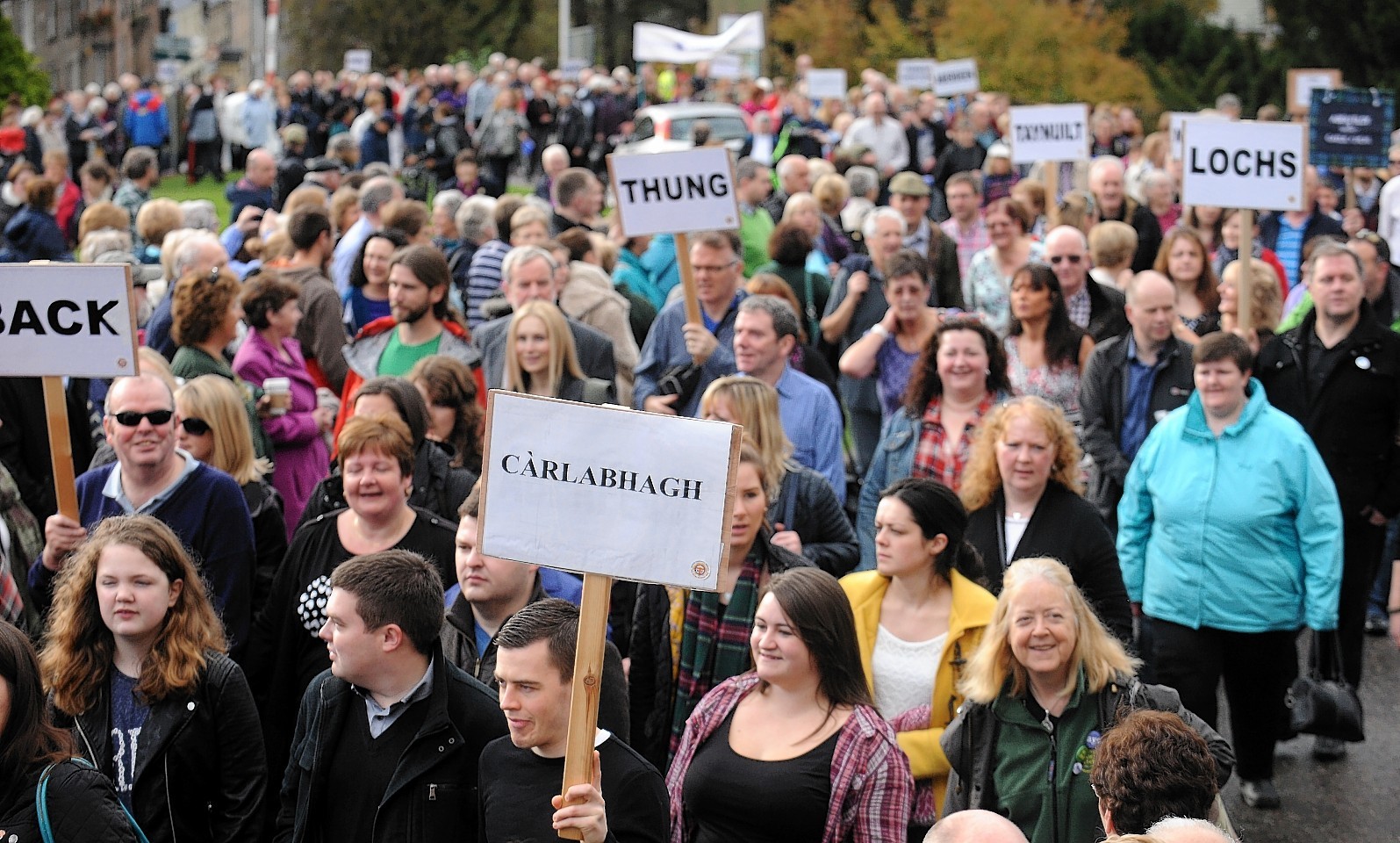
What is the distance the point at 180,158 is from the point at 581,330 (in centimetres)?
2873

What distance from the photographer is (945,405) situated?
24.3ft

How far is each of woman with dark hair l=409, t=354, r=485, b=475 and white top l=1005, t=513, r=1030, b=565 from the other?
2.16m

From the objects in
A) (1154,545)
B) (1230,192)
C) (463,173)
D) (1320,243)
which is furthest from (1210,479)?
(463,173)

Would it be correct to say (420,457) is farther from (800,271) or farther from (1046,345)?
(800,271)

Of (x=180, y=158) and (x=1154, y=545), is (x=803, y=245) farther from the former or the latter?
(x=180, y=158)

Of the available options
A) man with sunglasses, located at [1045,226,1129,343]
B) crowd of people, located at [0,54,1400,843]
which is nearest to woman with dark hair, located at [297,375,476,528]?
crowd of people, located at [0,54,1400,843]

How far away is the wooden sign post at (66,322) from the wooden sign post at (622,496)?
2.48m

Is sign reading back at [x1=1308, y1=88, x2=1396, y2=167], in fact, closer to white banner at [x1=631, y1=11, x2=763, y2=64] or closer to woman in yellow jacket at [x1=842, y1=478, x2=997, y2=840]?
woman in yellow jacket at [x1=842, y1=478, x2=997, y2=840]

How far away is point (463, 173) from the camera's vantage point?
18.9 m

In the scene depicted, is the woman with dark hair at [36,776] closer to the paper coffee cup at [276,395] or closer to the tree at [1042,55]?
the paper coffee cup at [276,395]

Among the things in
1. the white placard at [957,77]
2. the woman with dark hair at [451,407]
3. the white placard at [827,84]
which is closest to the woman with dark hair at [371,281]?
the woman with dark hair at [451,407]

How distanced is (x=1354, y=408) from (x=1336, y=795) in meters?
1.87

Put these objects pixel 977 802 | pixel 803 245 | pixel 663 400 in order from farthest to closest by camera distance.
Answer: pixel 803 245 → pixel 663 400 → pixel 977 802

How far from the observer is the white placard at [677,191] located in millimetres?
8859
